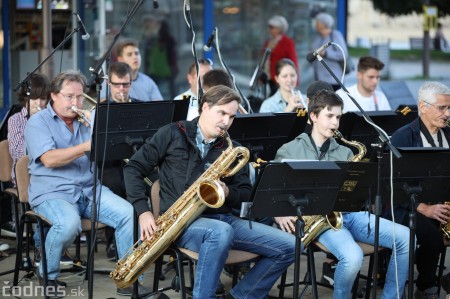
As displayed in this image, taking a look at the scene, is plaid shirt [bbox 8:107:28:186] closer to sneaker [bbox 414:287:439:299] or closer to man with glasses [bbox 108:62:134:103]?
man with glasses [bbox 108:62:134:103]

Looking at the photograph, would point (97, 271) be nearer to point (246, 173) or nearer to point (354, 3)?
point (246, 173)

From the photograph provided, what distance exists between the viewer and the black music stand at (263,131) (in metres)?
5.99

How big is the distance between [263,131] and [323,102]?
61 cm

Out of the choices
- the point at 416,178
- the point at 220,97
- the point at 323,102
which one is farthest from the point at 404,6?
the point at 220,97

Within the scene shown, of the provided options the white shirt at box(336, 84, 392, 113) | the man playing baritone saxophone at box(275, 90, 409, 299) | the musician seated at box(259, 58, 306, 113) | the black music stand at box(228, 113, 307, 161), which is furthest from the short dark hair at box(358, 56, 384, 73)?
the man playing baritone saxophone at box(275, 90, 409, 299)

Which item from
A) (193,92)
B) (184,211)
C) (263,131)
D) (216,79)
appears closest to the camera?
(184,211)

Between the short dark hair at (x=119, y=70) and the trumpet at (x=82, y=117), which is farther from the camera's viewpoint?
the short dark hair at (x=119, y=70)

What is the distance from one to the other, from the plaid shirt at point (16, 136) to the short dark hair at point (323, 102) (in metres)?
2.28

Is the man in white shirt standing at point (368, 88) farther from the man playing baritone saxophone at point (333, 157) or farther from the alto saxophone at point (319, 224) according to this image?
the alto saxophone at point (319, 224)

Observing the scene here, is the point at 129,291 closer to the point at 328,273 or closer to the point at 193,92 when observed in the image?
the point at 328,273

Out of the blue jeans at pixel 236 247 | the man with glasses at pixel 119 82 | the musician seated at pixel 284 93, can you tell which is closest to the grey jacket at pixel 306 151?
the blue jeans at pixel 236 247

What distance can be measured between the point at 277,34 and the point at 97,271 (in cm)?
480

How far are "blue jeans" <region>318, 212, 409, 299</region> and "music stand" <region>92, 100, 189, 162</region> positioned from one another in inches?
55.0

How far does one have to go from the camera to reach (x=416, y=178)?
5285 mm
